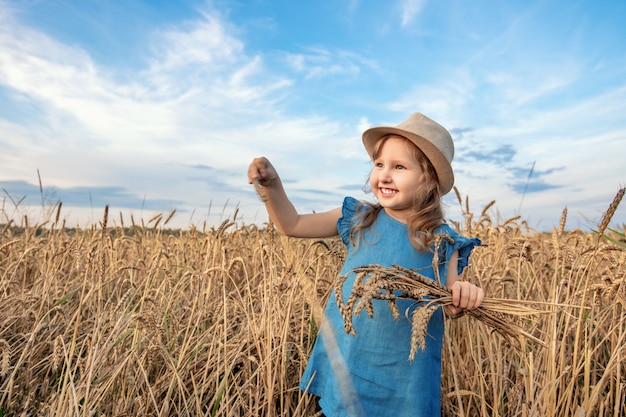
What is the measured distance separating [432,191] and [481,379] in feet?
2.72

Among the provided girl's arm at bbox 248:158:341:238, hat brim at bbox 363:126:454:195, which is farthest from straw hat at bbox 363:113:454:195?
girl's arm at bbox 248:158:341:238

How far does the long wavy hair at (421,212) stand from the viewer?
2184 millimetres

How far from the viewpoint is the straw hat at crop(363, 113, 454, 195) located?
2.21 metres

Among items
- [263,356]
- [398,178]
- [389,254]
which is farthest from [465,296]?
[263,356]

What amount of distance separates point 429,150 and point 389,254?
1.56 ft

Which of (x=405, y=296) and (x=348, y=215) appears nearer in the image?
(x=405, y=296)

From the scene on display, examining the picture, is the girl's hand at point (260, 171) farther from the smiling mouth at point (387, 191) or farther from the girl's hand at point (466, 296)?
the girl's hand at point (466, 296)

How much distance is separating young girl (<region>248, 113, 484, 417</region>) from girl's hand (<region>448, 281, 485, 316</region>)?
1.08ft

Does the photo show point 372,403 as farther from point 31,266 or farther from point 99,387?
point 31,266

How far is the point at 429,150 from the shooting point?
222 cm

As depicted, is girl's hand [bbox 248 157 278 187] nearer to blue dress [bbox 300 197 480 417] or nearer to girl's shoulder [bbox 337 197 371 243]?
girl's shoulder [bbox 337 197 371 243]

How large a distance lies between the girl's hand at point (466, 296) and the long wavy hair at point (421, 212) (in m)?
0.46

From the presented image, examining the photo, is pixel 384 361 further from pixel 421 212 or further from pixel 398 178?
pixel 398 178

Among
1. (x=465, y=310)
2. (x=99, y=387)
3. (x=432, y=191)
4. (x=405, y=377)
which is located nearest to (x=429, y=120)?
(x=432, y=191)
